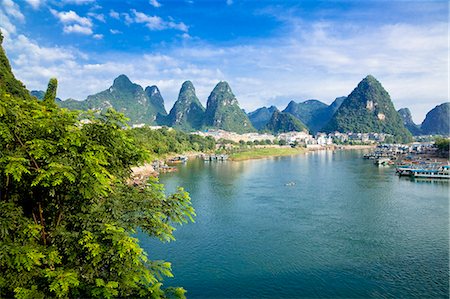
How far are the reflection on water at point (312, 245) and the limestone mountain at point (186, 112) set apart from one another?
98.1 m

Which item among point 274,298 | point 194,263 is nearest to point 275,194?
point 194,263

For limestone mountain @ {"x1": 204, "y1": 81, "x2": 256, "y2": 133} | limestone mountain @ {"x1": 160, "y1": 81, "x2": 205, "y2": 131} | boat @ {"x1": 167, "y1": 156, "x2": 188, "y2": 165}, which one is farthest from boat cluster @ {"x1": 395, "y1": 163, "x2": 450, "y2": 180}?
limestone mountain @ {"x1": 160, "y1": 81, "x2": 205, "y2": 131}

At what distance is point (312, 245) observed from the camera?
45.6 ft

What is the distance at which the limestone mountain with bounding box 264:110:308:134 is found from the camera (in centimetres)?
13238

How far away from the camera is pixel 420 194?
24484 mm

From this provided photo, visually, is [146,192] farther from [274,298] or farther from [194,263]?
[194,263]

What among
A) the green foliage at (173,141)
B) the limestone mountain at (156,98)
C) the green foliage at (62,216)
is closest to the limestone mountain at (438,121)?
the green foliage at (173,141)

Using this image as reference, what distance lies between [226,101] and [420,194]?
97792 mm

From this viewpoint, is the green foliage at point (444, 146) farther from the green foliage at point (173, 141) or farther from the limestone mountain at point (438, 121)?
the limestone mountain at point (438, 121)

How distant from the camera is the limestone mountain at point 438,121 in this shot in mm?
131625

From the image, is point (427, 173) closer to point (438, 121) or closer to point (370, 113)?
point (370, 113)

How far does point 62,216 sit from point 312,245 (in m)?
11.8

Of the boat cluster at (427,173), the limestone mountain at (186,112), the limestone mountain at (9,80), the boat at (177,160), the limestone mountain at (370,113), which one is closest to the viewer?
the limestone mountain at (9,80)

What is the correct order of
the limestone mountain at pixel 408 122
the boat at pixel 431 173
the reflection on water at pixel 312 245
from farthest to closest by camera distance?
the limestone mountain at pixel 408 122
the boat at pixel 431 173
the reflection on water at pixel 312 245
